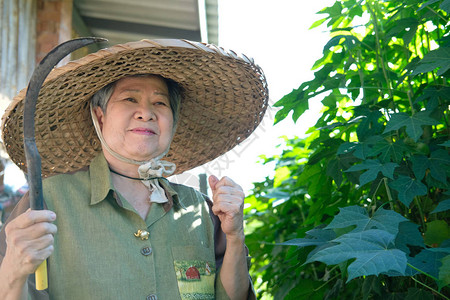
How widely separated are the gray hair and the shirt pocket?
54 centimetres

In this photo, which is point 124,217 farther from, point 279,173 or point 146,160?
point 279,173

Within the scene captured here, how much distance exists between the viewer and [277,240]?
134 inches

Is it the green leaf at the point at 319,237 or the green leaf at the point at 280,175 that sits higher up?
the green leaf at the point at 280,175

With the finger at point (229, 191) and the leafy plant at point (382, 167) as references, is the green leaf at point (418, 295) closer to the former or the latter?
the leafy plant at point (382, 167)

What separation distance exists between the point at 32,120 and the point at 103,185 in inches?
20.9

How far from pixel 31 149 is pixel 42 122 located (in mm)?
788

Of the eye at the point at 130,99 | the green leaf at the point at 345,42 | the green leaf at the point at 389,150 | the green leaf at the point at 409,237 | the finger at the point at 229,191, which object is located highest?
the green leaf at the point at 345,42

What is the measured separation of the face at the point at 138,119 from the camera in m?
2.10

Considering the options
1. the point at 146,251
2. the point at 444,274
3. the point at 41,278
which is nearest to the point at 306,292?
the point at 146,251

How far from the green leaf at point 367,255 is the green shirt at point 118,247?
0.67 meters

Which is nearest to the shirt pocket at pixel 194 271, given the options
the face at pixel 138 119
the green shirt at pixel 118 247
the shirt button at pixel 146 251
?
the green shirt at pixel 118 247

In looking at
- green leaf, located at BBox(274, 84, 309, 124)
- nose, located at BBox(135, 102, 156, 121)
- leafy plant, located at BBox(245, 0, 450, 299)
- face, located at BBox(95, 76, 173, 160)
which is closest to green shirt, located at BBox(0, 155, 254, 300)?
face, located at BBox(95, 76, 173, 160)

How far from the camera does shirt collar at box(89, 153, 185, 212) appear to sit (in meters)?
1.99

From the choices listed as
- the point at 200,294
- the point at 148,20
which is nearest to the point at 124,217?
the point at 200,294
